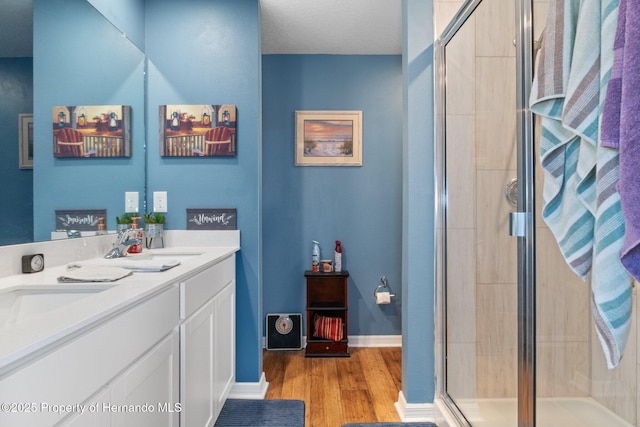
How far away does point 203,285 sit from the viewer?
153 cm

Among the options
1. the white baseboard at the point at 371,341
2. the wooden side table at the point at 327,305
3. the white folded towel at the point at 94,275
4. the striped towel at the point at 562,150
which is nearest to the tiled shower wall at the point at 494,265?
the striped towel at the point at 562,150

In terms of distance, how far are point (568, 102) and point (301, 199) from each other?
2.27m

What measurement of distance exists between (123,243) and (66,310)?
1.06m

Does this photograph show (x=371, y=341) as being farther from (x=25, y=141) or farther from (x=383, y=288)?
(x=25, y=141)

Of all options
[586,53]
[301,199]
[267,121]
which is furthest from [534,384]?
[267,121]

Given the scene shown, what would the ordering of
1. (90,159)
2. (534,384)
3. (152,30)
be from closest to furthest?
(534,384) → (90,159) → (152,30)

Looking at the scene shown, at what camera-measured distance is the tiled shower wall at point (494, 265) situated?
136 cm

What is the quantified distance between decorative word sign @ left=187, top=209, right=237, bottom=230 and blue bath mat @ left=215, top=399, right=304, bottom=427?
103 centimetres

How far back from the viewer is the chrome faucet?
1.68 m

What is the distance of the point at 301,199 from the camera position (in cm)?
300

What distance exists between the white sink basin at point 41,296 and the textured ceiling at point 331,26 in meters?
2.02

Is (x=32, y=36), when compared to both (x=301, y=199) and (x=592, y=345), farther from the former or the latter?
(x=592, y=345)

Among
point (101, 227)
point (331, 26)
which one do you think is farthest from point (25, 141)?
point (331, 26)

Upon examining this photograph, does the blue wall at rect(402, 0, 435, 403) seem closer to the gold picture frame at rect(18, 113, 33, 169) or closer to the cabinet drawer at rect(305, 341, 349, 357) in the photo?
the cabinet drawer at rect(305, 341, 349, 357)
